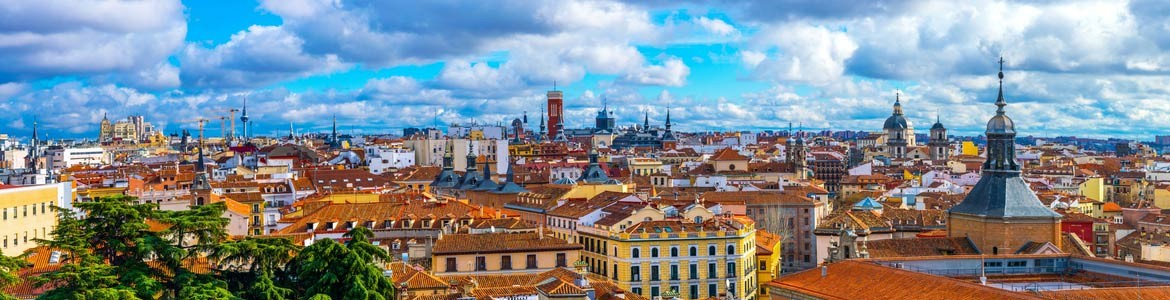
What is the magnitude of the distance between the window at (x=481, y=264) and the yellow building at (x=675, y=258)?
32.0 ft

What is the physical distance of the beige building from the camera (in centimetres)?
5203

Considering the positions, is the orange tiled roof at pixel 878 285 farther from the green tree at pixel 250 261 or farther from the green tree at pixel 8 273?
the green tree at pixel 8 273

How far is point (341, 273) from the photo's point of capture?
1366 inches

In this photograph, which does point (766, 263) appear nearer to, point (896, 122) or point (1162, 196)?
point (1162, 196)

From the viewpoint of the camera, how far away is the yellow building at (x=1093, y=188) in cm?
11700

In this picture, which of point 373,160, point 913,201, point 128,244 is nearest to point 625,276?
point 128,244

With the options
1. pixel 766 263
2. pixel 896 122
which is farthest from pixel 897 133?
pixel 766 263

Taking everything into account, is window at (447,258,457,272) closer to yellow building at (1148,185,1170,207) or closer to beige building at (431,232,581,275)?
beige building at (431,232,581,275)

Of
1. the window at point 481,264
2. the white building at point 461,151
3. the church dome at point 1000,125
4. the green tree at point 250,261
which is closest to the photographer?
the green tree at point 250,261

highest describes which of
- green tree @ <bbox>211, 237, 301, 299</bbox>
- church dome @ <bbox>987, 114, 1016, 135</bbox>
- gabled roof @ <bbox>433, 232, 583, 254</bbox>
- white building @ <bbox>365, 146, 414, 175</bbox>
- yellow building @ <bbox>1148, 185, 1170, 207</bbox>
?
church dome @ <bbox>987, 114, 1016, 135</bbox>

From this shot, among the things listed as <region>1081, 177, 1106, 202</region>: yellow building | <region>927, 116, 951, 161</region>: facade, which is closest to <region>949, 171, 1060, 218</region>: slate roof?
<region>1081, 177, 1106, 202</region>: yellow building

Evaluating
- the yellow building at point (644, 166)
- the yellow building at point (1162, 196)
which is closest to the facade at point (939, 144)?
the yellow building at point (644, 166)

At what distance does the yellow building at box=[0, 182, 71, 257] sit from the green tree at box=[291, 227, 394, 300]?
14.7 meters

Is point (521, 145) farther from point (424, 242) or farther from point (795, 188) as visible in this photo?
point (424, 242)
